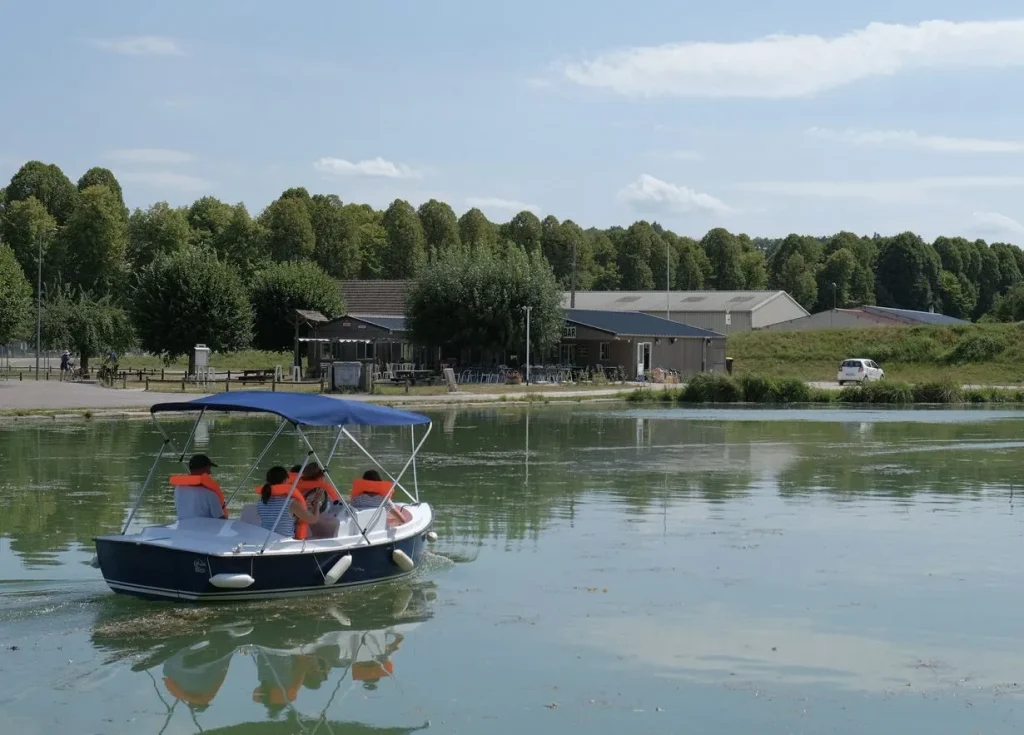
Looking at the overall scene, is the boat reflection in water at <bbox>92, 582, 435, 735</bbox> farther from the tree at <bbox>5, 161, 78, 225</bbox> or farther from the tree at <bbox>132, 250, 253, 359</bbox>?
the tree at <bbox>5, 161, 78, 225</bbox>

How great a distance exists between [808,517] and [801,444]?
574 inches

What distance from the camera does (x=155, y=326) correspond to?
68.1 metres

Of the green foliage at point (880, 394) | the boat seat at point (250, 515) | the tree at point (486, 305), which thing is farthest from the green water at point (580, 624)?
the tree at point (486, 305)

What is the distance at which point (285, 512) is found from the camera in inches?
617

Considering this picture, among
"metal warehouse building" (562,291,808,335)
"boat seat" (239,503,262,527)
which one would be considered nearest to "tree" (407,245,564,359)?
"metal warehouse building" (562,291,808,335)

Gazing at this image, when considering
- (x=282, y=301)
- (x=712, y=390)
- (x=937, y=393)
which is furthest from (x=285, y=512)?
(x=282, y=301)

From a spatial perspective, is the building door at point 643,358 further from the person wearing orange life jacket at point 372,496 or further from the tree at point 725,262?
the tree at point 725,262

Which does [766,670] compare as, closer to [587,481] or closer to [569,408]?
[587,481]

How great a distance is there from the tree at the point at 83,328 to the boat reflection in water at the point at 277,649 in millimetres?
58976

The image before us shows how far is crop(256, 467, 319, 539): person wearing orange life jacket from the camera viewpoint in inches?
614

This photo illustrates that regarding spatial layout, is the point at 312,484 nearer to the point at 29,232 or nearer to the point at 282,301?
the point at 282,301

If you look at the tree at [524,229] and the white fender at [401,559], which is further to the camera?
the tree at [524,229]

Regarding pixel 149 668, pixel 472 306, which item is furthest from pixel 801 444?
pixel 472 306

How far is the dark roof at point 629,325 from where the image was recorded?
70375mm
